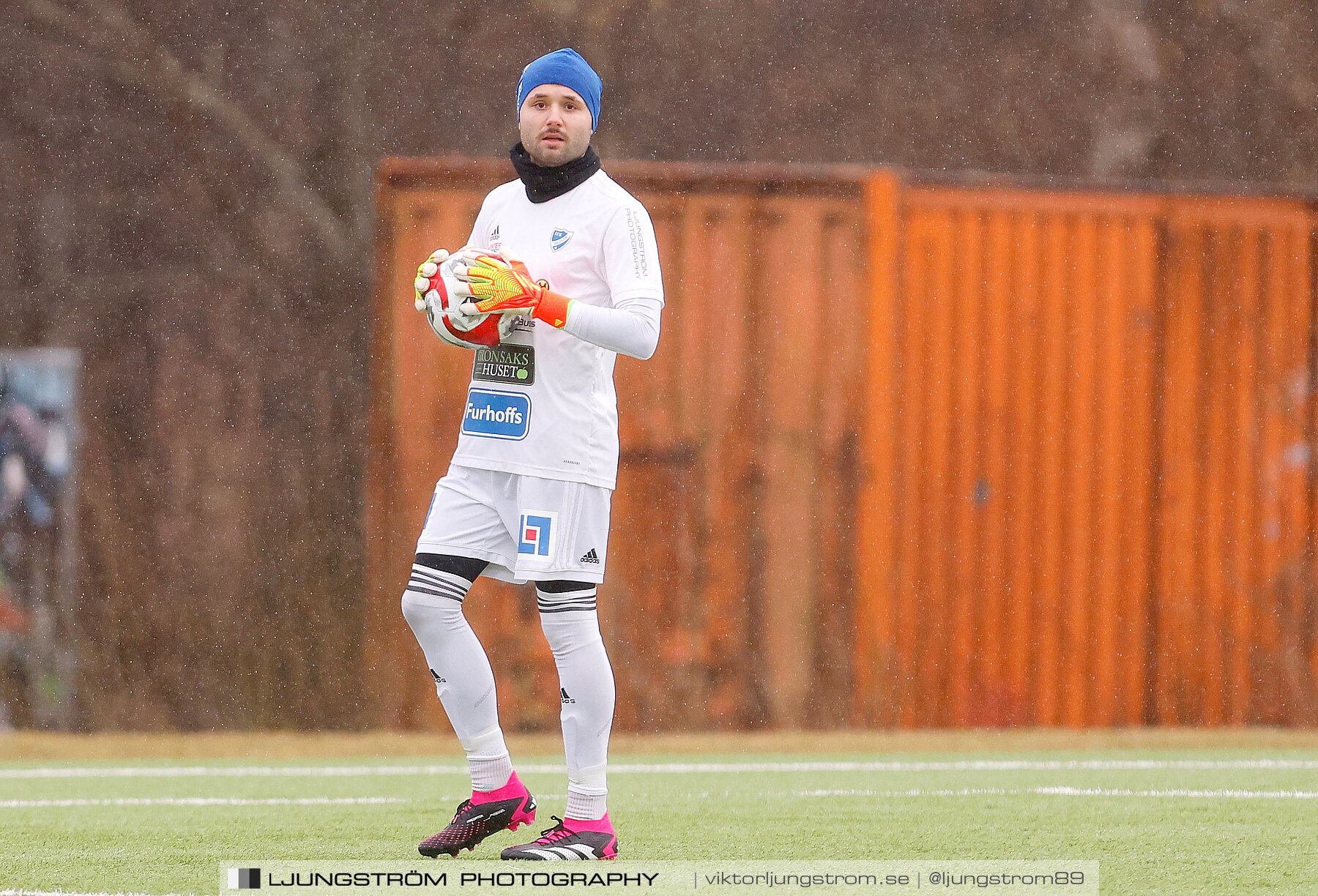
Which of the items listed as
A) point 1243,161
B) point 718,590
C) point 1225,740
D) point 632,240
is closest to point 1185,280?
point 1225,740

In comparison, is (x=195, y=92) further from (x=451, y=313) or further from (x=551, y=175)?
(x=451, y=313)

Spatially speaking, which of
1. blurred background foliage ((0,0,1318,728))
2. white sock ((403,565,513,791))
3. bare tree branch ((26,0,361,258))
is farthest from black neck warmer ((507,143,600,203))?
bare tree branch ((26,0,361,258))

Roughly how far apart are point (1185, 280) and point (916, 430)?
1.55m

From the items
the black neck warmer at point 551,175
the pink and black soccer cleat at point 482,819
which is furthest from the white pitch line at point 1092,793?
the black neck warmer at point 551,175

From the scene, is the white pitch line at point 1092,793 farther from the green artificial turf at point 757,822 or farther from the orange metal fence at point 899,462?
the orange metal fence at point 899,462

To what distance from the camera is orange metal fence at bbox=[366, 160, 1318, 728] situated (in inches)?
332

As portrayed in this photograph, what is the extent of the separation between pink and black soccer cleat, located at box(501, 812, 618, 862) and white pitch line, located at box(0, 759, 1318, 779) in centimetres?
234

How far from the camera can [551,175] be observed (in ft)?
14.4

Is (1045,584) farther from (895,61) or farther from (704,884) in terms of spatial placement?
(895,61)

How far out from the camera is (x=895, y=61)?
43.2 ft

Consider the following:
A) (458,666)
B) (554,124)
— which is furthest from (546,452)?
(554,124)

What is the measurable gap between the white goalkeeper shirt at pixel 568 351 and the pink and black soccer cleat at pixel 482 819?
2.63 feet

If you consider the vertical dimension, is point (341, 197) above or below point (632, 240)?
above

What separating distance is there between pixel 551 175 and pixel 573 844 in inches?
64.5
